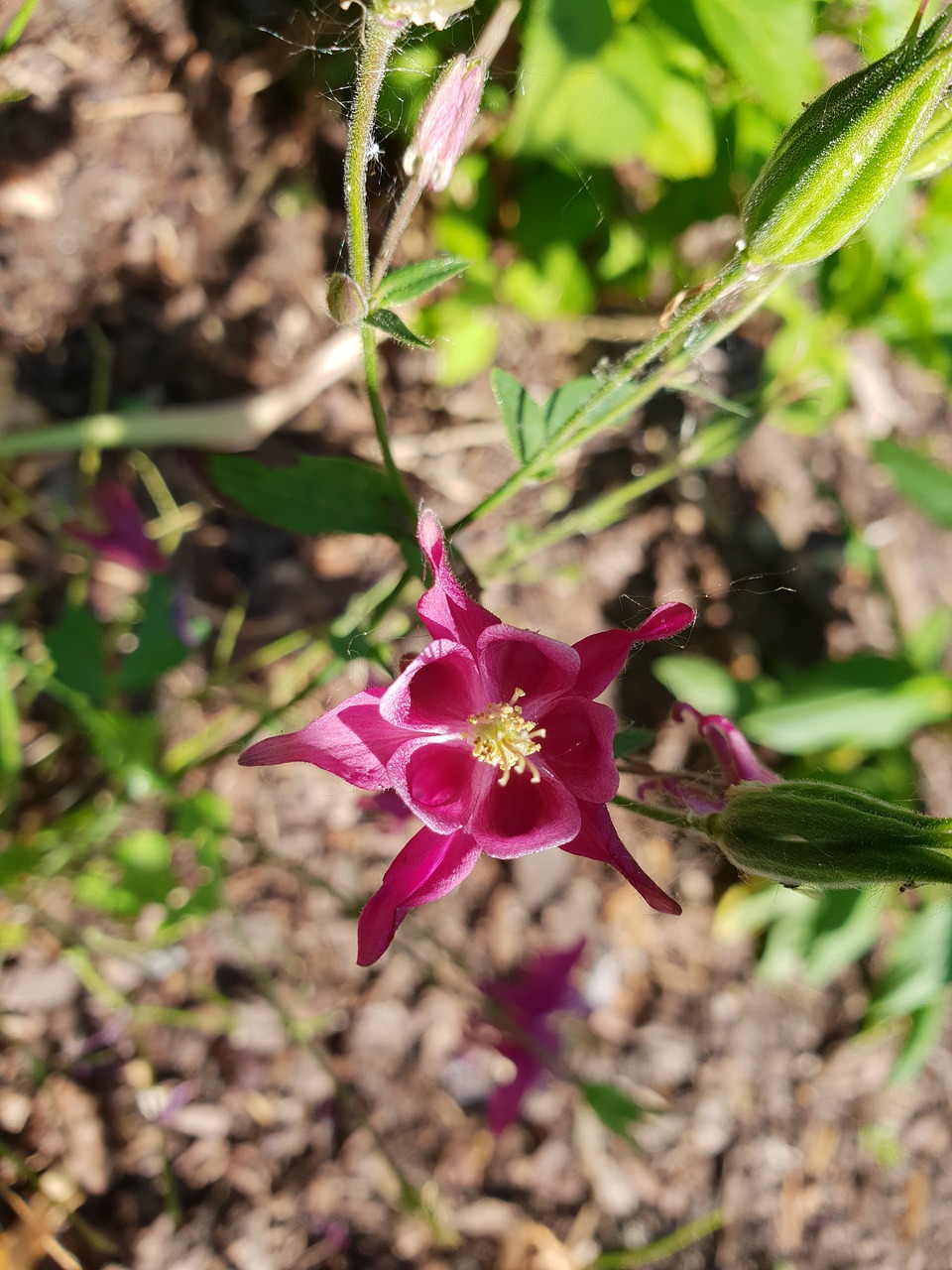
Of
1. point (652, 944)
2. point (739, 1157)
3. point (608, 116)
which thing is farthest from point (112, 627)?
point (739, 1157)

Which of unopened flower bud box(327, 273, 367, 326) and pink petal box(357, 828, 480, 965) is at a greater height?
unopened flower bud box(327, 273, 367, 326)

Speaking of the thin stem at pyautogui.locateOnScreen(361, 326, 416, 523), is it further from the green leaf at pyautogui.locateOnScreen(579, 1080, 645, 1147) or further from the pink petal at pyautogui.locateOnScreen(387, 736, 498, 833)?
the green leaf at pyautogui.locateOnScreen(579, 1080, 645, 1147)

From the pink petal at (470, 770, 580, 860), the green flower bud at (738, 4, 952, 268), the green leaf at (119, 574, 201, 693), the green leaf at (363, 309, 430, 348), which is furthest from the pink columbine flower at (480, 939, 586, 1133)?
the green flower bud at (738, 4, 952, 268)

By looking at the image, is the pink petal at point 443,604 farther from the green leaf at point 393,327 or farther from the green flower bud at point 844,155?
the green flower bud at point 844,155

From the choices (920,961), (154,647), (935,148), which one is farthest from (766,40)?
(920,961)

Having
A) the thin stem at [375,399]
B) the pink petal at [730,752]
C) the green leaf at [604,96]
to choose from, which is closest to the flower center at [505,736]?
the pink petal at [730,752]

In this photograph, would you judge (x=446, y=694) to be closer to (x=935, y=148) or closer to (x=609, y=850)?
(x=609, y=850)
